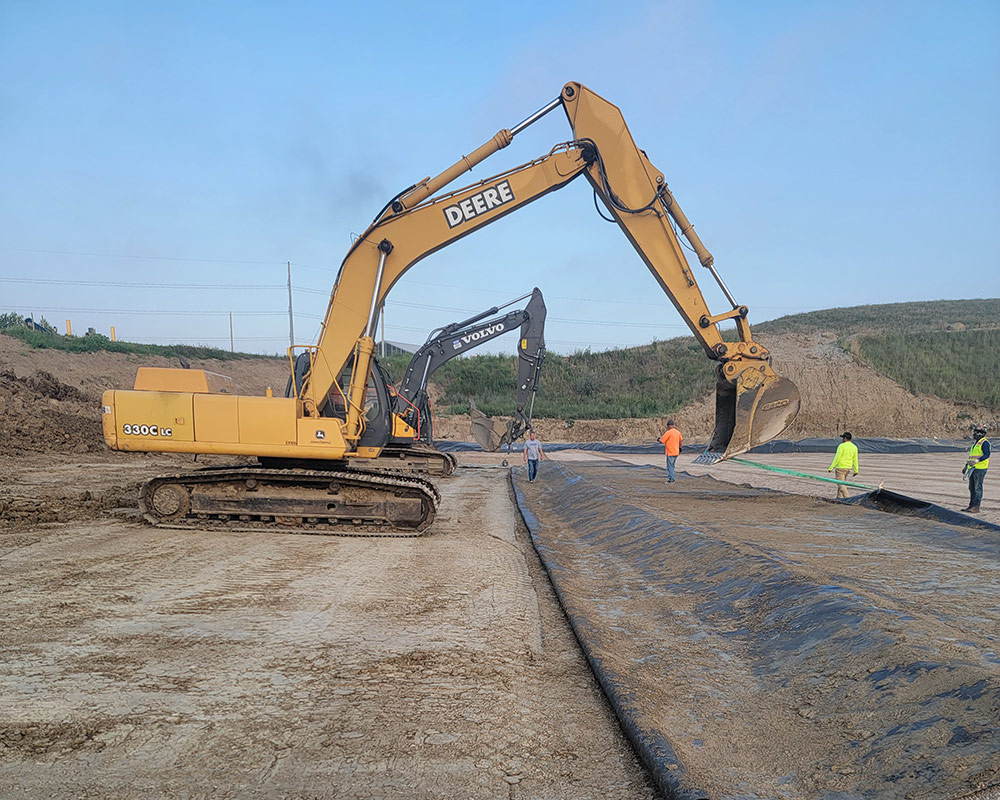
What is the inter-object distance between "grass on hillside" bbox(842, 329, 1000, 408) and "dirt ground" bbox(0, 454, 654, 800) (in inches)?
1351

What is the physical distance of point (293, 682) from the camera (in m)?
3.51

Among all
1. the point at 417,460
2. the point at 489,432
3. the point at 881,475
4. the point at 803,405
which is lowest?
the point at 881,475

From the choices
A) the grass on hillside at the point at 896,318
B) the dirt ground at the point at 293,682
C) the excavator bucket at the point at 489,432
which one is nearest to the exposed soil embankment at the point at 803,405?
the grass on hillside at the point at 896,318

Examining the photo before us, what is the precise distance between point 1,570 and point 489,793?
17.6ft

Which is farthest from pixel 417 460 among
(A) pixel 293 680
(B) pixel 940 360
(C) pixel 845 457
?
(B) pixel 940 360

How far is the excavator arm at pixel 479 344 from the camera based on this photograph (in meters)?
17.4

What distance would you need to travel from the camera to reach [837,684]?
3.18m

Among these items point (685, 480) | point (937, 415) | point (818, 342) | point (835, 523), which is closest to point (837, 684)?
point (835, 523)

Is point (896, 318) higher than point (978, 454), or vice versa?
point (896, 318)

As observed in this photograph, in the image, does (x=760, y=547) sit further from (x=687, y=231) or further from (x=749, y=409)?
(x=687, y=231)

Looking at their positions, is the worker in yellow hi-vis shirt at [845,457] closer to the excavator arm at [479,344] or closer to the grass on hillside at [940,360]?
the excavator arm at [479,344]

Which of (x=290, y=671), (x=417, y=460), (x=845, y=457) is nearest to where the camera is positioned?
(x=290, y=671)

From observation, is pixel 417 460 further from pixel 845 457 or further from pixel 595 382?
pixel 595 382

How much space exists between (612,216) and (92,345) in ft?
106
